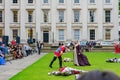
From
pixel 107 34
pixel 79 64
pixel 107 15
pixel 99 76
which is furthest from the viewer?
pixel 107 15

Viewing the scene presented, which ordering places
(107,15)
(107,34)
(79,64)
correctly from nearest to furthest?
(79,64)
(107,34)
(107,15)

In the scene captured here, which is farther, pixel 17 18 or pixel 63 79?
pixel 17 18

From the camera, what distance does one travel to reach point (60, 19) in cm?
7712

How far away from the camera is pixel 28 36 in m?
76.6

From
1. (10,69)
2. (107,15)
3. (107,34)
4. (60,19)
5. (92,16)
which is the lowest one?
(10,69)

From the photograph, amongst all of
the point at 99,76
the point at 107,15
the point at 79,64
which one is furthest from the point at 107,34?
the point at 99,76

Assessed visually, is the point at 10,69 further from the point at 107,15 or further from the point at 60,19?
the point at 107,15

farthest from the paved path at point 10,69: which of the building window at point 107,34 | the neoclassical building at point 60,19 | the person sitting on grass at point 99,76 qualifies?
the building window at point 107,34

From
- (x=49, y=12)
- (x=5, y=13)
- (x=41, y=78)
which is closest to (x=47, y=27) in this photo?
(x=49, y=12)

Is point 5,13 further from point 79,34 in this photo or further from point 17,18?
point 79,34

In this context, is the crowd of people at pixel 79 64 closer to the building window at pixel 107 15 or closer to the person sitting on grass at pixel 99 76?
the person sitting on grass at pixel 99 76

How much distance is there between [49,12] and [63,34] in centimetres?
483

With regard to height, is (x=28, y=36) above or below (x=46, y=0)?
below

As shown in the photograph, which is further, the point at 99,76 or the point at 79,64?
the point at 79,64
